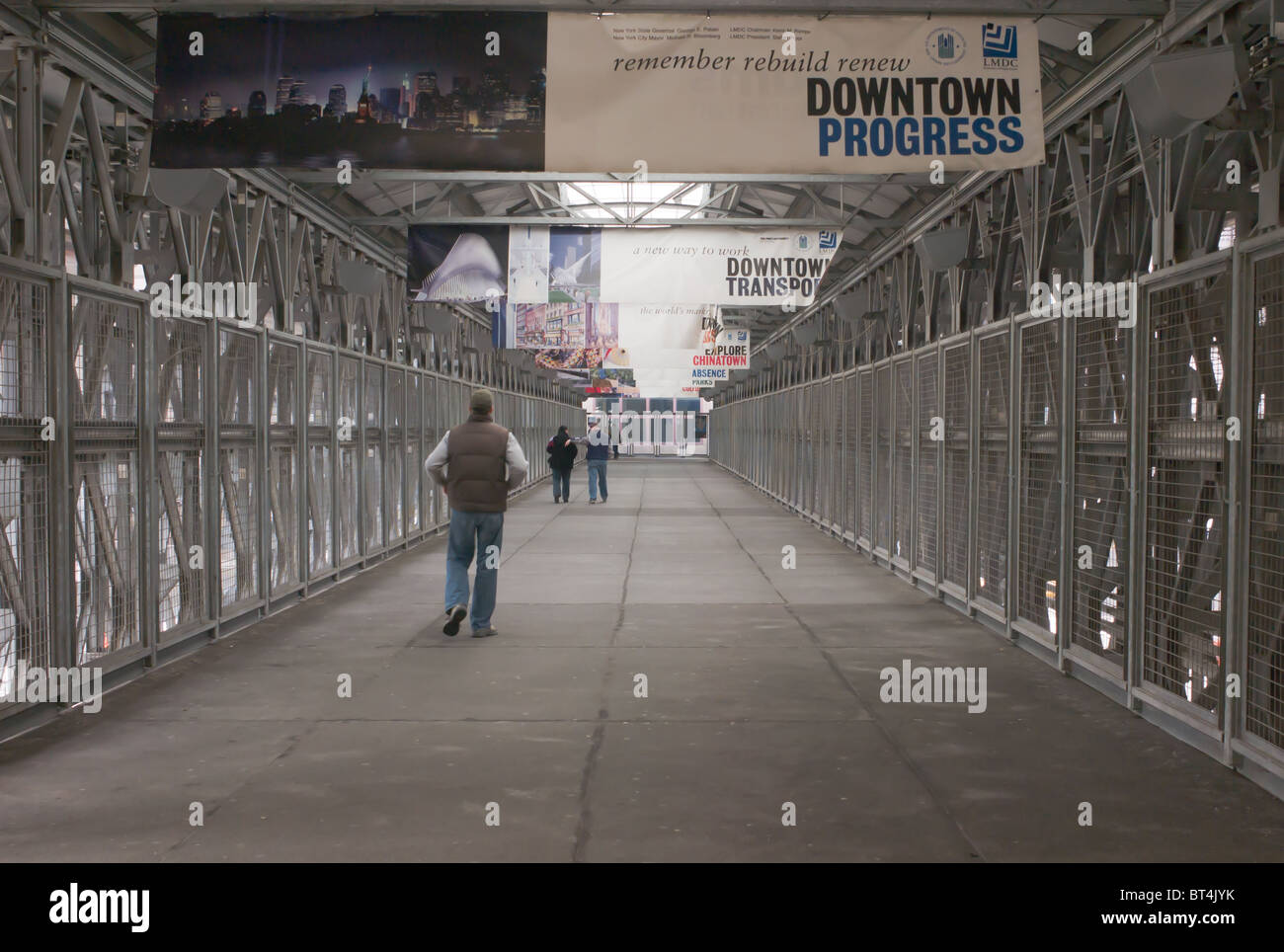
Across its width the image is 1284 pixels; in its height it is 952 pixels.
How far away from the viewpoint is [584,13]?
7500mm

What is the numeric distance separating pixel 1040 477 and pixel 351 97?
566cm

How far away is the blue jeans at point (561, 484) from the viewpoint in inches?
1116

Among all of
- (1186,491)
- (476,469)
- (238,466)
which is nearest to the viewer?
(1186,491)

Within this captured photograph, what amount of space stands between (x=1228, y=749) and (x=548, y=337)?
15319 mm

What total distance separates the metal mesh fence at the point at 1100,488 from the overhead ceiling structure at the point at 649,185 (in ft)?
6.65

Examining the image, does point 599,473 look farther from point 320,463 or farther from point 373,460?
point 320,463

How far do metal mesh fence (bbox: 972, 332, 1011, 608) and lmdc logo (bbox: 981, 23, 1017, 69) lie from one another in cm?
309

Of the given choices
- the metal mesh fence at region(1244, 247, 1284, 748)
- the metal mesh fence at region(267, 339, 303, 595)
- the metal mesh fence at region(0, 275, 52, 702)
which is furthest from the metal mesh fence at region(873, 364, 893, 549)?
the metal mesh fence at region(0, 275, 52, 702)

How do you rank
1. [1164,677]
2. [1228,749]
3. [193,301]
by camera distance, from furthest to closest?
1. [193,301]
2. [1164,677]
3. [1228,749]

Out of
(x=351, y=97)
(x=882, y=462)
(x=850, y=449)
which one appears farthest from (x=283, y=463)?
(x=850, y=449)

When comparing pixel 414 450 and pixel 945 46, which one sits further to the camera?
pixel 414 450

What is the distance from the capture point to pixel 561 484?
94.6 feet
